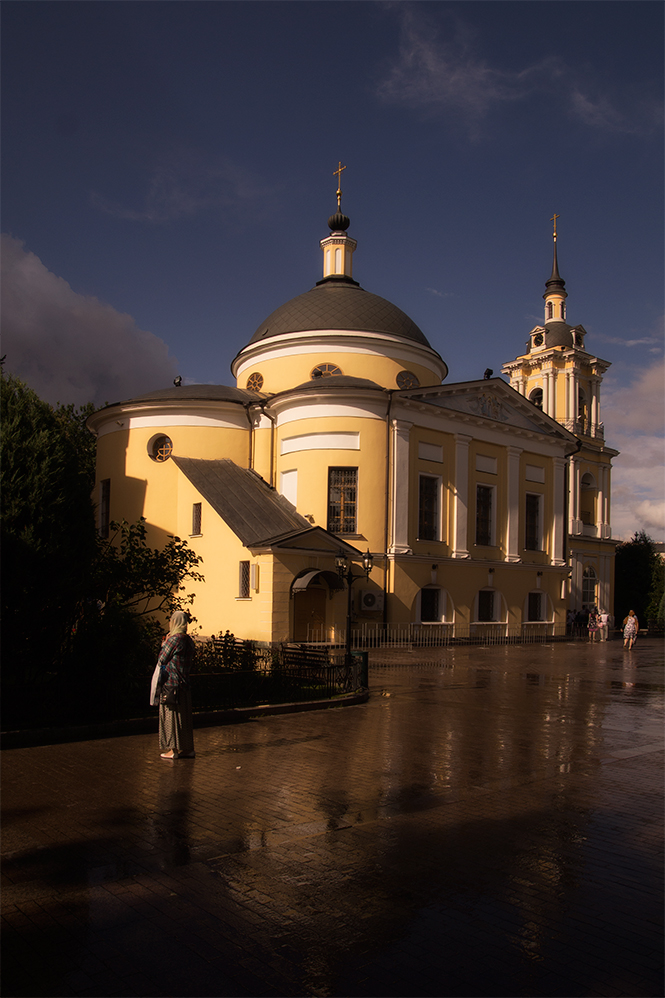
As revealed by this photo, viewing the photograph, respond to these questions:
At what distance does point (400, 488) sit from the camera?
32.1 meters

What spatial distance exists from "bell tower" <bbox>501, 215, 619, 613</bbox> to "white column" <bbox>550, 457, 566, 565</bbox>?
11809 millimetres

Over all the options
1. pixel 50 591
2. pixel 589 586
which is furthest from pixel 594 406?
pixel 50 591

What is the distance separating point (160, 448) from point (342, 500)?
28.7 feet

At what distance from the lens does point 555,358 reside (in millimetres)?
53312

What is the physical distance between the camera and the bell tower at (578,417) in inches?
2076

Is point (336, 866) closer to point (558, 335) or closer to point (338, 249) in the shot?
point (338, 249)

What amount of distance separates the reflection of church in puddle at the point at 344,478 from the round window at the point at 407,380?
3.2 inches

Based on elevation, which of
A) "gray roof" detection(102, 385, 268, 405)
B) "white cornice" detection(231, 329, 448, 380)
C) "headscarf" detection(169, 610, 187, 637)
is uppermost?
"white cornice" detection(231, 329, 448, 380)

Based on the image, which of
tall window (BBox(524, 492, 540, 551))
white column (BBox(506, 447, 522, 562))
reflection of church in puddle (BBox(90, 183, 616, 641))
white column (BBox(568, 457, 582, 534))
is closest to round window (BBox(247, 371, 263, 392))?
reflection of church in puddle (BBox(90, 183, 616, 641))

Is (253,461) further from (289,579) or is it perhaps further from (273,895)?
(273,895)

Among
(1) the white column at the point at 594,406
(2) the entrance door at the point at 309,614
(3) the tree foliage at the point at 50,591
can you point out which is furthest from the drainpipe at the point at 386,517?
(1) the white column at the point at 594,406

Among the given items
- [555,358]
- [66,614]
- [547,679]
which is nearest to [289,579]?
[547,679]

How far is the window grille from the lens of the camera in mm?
25922

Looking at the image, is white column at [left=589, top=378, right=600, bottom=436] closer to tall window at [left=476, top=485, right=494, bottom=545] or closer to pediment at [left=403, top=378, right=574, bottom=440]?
pediment at [left=403, top=378, right=574, bottom=440]
